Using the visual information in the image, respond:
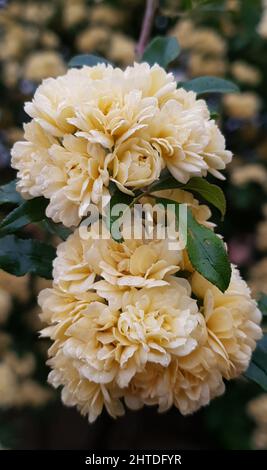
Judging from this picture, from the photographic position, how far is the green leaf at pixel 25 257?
3.15 feet

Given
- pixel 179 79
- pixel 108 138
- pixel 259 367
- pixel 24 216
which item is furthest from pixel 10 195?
pixel 179 79

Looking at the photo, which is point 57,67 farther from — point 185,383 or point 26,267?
point 185,383

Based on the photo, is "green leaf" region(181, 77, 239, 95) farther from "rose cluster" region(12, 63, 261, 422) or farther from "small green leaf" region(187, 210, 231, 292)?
"small green leaf" region(187, 210, 231, 292)

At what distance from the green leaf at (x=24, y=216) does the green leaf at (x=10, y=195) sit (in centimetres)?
5

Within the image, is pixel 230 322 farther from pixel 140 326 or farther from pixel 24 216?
pixel 24 216

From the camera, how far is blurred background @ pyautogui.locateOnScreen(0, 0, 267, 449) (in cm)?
204

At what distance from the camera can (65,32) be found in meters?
2.34

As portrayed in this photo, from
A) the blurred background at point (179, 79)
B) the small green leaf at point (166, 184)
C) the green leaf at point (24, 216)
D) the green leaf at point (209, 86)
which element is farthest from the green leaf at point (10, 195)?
the blurred background at point (179, 79)

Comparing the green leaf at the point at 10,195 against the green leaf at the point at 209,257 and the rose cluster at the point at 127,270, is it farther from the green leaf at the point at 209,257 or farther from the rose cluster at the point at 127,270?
the green leaf at the point at 209,257

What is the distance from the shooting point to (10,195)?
96 centimetres

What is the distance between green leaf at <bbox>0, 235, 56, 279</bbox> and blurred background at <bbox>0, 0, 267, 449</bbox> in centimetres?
88

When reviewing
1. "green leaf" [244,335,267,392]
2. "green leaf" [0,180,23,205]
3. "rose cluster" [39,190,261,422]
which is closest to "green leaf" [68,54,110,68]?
"green leaf" [0,180,23,205]
